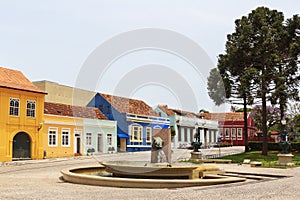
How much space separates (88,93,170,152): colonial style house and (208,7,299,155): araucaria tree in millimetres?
12902

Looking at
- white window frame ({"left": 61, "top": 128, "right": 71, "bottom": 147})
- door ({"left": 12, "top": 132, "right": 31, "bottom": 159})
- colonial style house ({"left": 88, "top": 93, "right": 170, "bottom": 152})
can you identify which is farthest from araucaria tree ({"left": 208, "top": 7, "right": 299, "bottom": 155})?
door ({"left": 12, "top": 132, "right": 31, "bottom": 159})

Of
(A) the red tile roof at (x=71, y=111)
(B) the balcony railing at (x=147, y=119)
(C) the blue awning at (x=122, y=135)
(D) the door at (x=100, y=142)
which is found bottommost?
(D) the door at (x=100, y=142)

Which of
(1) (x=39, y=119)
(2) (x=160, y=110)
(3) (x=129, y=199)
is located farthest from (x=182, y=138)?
(3) (x=129, y=199)

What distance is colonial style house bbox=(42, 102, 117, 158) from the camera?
3606 cm

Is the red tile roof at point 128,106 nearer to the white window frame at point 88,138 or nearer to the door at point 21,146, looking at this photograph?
the white window frame at point 88,138

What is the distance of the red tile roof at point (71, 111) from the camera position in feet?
127

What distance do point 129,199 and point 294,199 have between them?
15.7 ft

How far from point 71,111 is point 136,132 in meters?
10.3

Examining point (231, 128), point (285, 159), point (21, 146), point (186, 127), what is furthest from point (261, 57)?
point (231, 128)

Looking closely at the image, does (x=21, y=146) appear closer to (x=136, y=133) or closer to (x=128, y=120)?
(x=128, y=120)

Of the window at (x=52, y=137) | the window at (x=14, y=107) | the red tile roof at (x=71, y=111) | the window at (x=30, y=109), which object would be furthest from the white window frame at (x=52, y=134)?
the window at (x=14, y=107)

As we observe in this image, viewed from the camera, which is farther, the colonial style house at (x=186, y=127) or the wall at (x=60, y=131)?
the colonial style house at (x=186, y=127)

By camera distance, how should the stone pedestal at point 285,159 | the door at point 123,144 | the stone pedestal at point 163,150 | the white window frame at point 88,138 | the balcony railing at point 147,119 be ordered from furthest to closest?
the balcony railing at point 147,119, the door at point 123,144, the white window frame at point 88,138, the stone pedestal at point 285,159, the stone pedestal at point 163,150

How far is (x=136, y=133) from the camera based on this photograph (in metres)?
48.6
